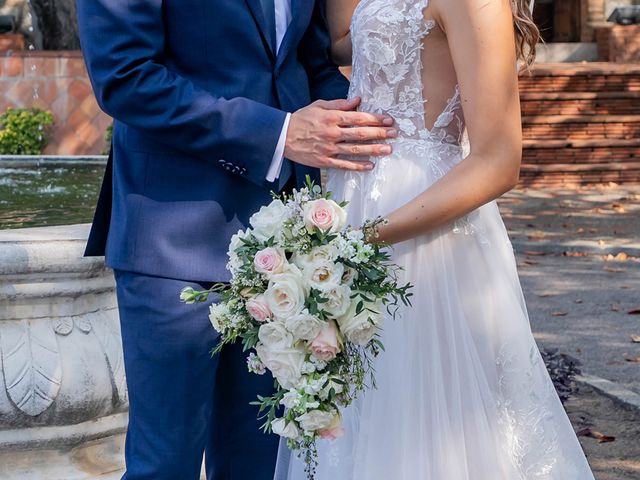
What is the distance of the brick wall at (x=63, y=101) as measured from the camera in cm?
1321

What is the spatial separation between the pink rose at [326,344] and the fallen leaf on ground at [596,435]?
115 inches

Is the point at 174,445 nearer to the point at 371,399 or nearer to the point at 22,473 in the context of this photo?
the point at 371,399

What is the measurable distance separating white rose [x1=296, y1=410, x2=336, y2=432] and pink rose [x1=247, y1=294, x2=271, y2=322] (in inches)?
8.1

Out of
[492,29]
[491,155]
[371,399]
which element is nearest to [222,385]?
[371,399]

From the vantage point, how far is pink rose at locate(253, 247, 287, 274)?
2.26 metres

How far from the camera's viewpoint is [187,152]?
105 inches

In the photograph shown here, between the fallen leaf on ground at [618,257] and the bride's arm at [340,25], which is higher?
the bride's arm at [340,25]

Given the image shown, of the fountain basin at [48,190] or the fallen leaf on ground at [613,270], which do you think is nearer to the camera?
the fountain basin at [48,190]

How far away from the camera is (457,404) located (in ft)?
8.77

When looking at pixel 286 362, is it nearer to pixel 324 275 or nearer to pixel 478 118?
pixel 324 275

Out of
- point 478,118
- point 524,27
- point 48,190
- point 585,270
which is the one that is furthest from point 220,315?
point 585,270

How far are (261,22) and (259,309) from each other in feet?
2.47

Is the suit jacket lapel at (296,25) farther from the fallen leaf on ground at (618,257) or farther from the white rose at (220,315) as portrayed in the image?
the fallen leaf on ground at (618,257)

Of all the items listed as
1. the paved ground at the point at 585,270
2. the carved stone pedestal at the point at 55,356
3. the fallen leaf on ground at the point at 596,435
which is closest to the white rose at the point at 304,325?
the carved stone pedestal at the point at 55,356
